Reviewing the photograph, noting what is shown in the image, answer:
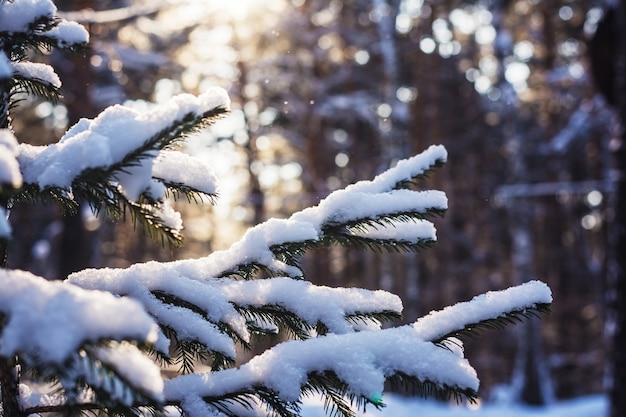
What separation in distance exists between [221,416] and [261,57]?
1266 centimetres

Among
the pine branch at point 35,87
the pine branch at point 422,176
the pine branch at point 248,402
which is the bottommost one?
the pine branch at point 248,402

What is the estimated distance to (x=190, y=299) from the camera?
4.57ft

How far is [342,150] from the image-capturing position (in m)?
17.7

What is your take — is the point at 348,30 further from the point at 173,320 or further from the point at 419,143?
the point at 173,320

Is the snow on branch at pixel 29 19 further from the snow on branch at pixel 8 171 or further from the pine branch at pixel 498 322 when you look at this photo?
the pine branch at pixel 498 322

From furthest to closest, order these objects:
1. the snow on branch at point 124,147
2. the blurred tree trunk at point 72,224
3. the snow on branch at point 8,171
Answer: the blurred tree trunk at point 72,224 → the snow on branch at point 124,147 → the snow on branch at point 8,171

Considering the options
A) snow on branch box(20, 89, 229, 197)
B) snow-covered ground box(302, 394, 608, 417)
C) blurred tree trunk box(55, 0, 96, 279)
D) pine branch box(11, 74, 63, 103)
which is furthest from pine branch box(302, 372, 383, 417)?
blurred tree trunk box(55, 0, 96, 279)

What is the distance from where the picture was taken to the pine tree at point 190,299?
3.14ft

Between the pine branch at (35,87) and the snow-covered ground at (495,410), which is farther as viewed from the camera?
the snow-covered ground at (495,410)

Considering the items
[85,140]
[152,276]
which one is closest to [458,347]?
[152,276]

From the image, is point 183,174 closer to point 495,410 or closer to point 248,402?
point 248,402

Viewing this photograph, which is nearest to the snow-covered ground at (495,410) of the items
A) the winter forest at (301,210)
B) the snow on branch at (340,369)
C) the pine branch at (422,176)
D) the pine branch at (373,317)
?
the winter forest at (301,210)

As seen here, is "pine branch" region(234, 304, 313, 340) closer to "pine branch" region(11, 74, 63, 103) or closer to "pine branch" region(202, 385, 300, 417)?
"pine branch" region(202, 385, 300, 417)

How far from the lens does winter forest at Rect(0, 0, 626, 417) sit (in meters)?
1.19
